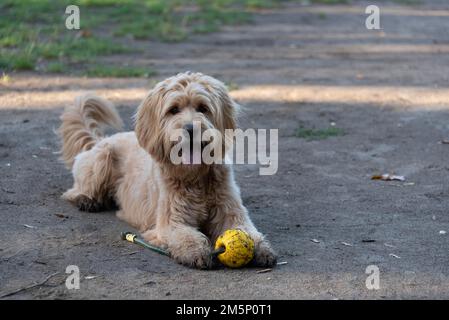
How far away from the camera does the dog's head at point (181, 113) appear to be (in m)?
6.33

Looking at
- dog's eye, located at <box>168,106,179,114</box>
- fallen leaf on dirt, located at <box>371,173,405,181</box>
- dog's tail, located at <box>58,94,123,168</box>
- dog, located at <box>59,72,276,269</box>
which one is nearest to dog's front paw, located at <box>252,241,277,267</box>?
dog, located at <box>59,72,276,269</box>

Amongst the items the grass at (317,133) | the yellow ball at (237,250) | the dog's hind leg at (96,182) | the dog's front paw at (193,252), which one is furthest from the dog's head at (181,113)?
the grass at (317,133)

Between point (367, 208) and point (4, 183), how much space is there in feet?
12.0

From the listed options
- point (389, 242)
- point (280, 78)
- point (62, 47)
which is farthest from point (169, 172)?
point (62, 47)

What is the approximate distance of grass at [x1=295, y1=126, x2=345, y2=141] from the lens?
1032cm

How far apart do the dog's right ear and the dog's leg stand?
61 centimetres

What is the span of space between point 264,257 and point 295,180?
274 cm

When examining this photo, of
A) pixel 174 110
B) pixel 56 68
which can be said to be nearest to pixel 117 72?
pixel 56 68

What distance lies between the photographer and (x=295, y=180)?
8.70 m

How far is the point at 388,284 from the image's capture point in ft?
18.7

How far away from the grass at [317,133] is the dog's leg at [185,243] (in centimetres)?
402

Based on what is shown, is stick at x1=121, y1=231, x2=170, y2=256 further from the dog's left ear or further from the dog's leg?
the dog's left ear
